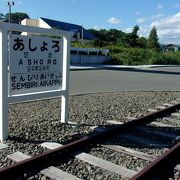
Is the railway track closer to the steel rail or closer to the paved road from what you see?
the steel rail

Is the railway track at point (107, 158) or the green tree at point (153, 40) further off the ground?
the green tree at point (153, 40)

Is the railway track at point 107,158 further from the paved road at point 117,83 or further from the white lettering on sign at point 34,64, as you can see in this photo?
the paved road at point 117,83

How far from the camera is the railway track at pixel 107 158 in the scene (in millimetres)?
5164

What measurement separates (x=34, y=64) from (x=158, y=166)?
3082 millimetres

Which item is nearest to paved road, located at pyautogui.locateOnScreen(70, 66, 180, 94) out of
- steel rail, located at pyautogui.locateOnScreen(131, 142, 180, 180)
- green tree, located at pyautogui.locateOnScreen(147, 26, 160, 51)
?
steel rail, located at pyautogui.locateOnScreen(131, 142, 180, 180)

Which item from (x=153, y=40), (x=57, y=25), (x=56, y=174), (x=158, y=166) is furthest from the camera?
(x=153, y=40)

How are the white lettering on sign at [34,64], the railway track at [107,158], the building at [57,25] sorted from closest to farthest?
the railway track at [107,158] → the white lettering on sign at [34,64] → the building at [57,25]

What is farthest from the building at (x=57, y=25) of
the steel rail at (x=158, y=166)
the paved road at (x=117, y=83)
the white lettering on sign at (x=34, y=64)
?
the steel rail at (x=158, y=166)

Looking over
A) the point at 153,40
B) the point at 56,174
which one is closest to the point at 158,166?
the point at 56,174

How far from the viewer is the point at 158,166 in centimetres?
549

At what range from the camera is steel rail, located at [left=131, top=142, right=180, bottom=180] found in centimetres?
496

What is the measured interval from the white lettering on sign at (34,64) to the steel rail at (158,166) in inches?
112

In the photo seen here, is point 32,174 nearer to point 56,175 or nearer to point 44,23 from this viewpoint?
point 56,175

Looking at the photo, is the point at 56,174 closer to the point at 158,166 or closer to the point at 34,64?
the point at 158,166
